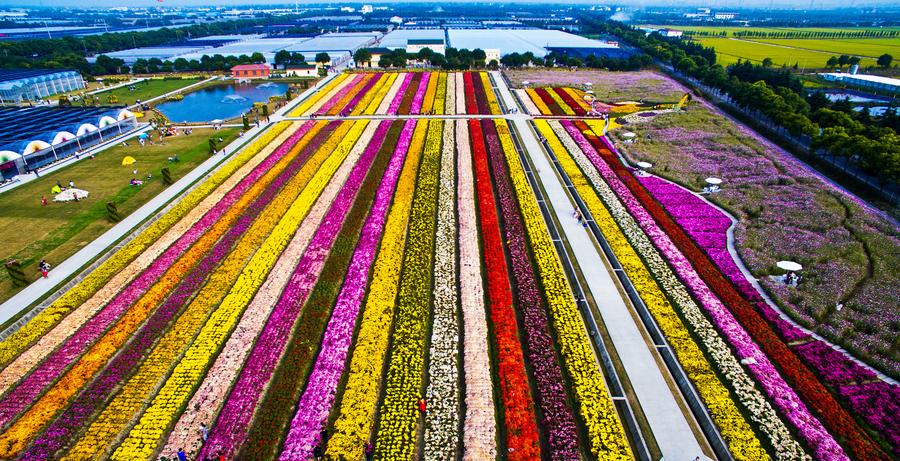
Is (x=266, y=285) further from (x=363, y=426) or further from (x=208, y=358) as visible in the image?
(x=363, y=426)

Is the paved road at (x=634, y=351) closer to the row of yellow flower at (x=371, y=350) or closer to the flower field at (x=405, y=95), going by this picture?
the row of yellow flower at (x=371, y=350)

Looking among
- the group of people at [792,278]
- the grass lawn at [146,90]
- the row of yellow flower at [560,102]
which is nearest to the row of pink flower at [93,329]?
the group of people at [792,278]

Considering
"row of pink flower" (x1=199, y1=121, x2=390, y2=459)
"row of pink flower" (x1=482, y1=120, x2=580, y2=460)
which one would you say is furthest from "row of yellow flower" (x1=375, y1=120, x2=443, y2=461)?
"row of pink flower" (x1=199, y1=121, x2=390, y2=459)

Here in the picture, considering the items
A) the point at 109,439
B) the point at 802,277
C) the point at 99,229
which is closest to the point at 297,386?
the point at 109,439

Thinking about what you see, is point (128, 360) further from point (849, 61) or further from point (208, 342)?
point (849, 61)

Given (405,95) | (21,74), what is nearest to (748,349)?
(405,95)

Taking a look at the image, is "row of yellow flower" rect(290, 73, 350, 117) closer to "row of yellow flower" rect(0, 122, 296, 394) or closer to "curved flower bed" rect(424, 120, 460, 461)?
"row of yellow flower" rect(0, 122, 296, 394)
